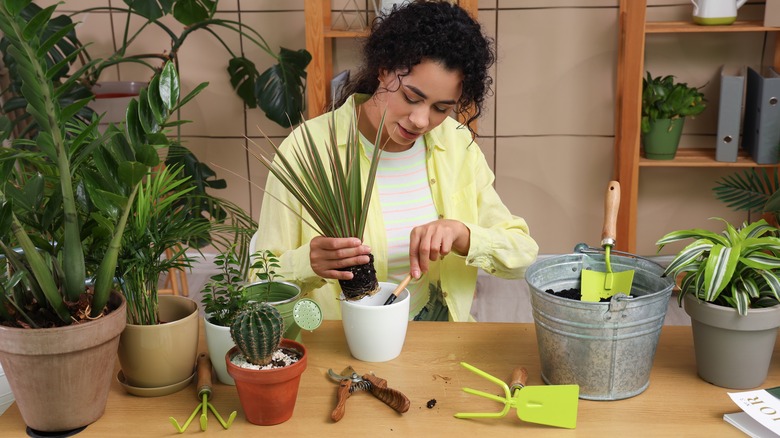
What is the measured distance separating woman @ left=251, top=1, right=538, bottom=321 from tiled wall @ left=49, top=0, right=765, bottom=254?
1.71m

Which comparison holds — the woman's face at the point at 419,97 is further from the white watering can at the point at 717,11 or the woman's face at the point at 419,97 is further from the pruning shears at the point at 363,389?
the white watering can at the point at 717,11

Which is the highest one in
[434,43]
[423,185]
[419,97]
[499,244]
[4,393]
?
[434,43]

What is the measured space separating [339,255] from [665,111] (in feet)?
7.83

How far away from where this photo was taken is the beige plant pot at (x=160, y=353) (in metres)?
1.28

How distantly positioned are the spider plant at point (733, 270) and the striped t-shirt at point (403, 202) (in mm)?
725

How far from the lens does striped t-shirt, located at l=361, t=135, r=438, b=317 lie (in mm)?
1895

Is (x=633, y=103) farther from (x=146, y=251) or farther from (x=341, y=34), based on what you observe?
(x=146, y=251)

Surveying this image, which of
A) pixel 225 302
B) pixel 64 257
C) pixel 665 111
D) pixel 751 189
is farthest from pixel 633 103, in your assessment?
pixel 64 257

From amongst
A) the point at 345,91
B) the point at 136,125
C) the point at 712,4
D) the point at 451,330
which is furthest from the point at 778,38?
the point at 136,125

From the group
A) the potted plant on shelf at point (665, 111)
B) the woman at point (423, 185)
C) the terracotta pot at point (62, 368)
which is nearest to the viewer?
the terracotta pot at point (62, 368)

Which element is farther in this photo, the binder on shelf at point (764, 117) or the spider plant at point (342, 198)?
the binder on shelf at point (764, 117)

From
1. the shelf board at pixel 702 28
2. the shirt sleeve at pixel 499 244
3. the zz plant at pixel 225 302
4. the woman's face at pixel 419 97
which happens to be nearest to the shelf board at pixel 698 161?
the shelf board at pixel 702 28

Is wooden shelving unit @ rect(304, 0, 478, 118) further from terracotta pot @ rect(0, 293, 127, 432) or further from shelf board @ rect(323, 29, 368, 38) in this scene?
terracotta pot @ rect(0, 293, 127, 432)

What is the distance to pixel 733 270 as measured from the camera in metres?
1.25
